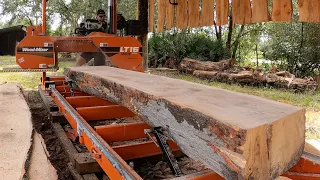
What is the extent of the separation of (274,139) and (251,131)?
0.74ft

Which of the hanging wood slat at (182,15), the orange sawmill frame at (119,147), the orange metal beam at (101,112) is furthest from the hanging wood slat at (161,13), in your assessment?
the orange metal beam at (101,112)

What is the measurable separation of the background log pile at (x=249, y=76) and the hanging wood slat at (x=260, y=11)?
410cm

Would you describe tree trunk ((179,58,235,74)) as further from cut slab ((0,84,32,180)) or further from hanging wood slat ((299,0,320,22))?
cut slab ((0,84,32,180))

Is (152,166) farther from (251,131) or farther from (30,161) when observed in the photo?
(251,131)

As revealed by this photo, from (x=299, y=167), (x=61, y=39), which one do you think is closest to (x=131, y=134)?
(x=299, y=167)

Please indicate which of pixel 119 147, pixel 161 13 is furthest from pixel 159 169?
pixel 161 13

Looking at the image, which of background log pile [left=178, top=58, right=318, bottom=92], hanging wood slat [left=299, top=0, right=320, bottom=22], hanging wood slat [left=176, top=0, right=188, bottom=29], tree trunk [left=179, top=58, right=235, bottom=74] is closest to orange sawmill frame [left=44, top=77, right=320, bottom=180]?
hanging wood slat [left=299, top=0, right=320, bottom=22]

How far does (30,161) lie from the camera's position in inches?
103

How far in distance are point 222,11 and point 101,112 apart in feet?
9.80

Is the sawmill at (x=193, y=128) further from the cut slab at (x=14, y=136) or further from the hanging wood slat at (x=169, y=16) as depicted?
the hanging wood slat at (x=169, y=16)

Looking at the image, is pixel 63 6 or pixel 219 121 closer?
pixel 219 121

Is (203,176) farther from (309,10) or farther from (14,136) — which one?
(309,10)

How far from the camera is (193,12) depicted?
6.21m

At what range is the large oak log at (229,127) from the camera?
4.90ft
